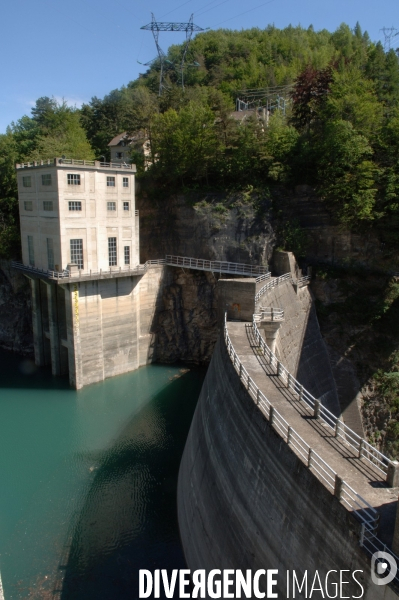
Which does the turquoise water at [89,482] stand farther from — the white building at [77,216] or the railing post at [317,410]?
the white building at [77,216]

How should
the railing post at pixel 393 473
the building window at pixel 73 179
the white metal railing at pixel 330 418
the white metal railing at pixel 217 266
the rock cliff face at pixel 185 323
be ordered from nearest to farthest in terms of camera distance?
the railing post at pixel 393 473 < the white metal railing at pixel 330 418 < the building window at pixel 73 179 < the white metal railing at pixel 217 266 < the rock cliff face at pixel 185 323

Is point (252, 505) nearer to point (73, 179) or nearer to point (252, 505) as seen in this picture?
point (252, 505)

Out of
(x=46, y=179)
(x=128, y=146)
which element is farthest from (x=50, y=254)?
(x=128, y=146)

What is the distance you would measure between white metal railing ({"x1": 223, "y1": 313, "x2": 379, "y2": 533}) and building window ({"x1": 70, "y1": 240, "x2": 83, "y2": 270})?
21.1 meters

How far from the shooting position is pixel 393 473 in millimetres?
11914

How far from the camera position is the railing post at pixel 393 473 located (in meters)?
11.7

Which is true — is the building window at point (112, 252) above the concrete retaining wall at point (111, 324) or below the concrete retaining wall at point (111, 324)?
above

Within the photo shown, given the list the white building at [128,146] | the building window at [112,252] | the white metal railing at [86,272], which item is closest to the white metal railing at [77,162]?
the building window at [112,252]

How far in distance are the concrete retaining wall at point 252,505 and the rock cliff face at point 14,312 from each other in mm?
25135

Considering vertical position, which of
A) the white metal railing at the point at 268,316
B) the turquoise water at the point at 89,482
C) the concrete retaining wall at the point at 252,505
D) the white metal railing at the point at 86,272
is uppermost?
the white metal railing at the point at 86,272

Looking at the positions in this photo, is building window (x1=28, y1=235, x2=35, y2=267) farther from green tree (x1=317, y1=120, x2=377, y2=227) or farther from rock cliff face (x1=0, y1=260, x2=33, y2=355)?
green tree (x1=317, y1=120, x2=377, y2=227)

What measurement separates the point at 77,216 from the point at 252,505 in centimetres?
2529

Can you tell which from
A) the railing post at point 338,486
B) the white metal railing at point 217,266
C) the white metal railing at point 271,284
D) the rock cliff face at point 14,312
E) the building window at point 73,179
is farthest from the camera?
the rock cliff face at point 14,312

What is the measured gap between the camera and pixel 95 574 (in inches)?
708
